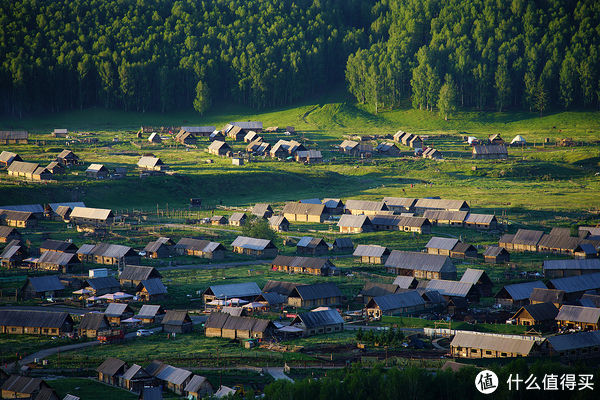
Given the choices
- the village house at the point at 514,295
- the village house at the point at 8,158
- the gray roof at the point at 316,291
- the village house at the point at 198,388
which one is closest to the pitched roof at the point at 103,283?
the gray roof at the point at 316,291

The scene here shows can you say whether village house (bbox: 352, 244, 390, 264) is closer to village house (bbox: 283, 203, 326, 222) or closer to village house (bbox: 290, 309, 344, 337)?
village house (bbox: 290, 309, 344, 337)

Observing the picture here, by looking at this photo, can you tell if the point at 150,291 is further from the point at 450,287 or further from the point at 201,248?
the point at 450,287

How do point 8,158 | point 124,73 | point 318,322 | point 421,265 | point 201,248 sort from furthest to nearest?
point 124,73 < point 8,158 < point 201,248 < point 421,265 < point 318,322

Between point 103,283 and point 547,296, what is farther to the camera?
point 103,283

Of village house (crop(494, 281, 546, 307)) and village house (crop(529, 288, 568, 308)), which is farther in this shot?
village house (crop(494, 281, 546, 307))

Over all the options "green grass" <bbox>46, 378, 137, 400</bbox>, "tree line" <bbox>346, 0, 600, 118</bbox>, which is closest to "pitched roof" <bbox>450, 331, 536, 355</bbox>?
"green grass" <bbox>46, 378, 137, 400</bbox>

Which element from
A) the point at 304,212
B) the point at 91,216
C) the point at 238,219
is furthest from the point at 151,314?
the point at 304,212
